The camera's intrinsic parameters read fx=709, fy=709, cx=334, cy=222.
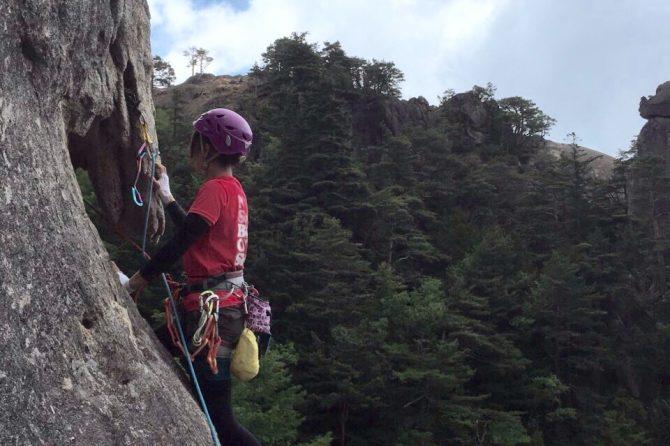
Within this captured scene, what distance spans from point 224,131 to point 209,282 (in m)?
0.74

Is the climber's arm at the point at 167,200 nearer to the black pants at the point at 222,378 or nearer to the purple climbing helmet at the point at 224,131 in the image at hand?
the purple climbing helmet at the point at 224,131

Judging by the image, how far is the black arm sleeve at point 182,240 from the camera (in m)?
3.18

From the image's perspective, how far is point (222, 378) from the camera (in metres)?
3.34

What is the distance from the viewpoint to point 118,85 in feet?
14.0

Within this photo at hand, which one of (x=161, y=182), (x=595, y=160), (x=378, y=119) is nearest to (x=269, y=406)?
(x=161, y=182)

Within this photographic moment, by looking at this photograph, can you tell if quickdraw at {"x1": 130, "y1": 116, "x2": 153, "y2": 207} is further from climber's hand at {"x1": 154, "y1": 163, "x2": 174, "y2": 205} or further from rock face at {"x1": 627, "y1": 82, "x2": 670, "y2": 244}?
rock face at {"x1": 627, "y1": 82, "x2": 670, "y2": 244}

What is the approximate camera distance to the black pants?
3330 mm

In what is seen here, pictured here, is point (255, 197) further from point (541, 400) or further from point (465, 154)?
point (465, 154)

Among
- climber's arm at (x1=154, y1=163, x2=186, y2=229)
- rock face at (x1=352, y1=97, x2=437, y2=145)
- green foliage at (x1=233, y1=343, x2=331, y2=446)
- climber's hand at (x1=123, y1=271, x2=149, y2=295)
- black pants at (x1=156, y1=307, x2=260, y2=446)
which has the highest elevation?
rock face at (x1=352, y1=97, x2=437, y2=145)

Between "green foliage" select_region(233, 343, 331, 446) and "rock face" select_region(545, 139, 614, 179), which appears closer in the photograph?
"green foliage" select_region(233, 343, 331, 446)

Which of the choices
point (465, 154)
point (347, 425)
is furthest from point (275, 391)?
point (465, 154)

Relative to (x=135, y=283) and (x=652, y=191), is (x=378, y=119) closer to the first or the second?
(x=652, y=191)

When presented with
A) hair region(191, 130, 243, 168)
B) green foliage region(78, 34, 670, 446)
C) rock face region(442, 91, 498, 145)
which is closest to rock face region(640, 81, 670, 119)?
green foliage region(78, 34, 670, 446)

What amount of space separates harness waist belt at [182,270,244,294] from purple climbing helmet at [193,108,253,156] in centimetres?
60
